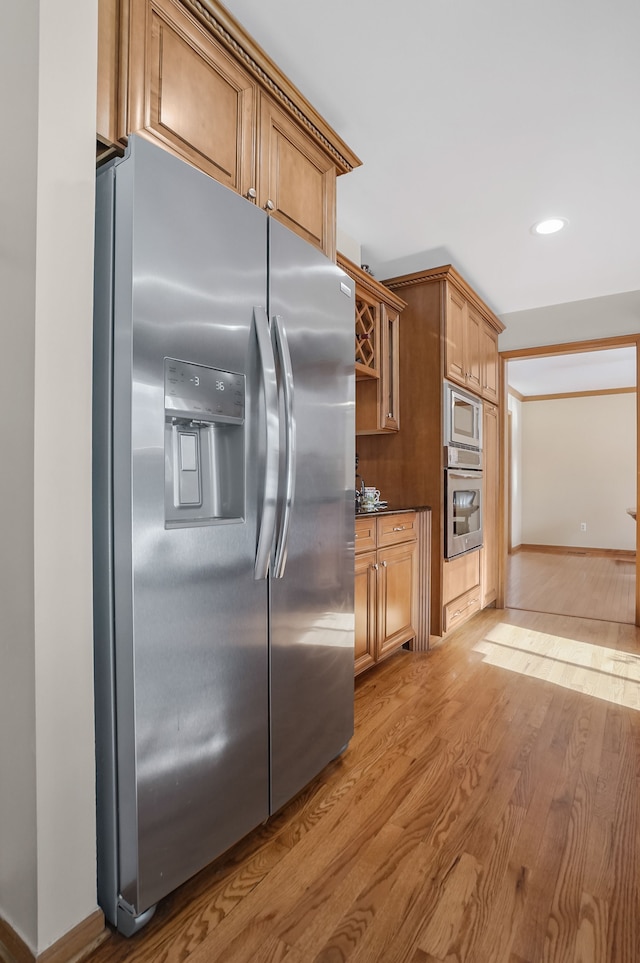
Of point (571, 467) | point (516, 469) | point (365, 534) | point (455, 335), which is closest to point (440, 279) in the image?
point (455, 335)

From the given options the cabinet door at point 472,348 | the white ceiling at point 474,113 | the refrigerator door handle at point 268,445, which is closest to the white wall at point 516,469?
the cabinet door at point 472,348

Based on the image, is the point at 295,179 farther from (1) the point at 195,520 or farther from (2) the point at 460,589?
(2) the point at 460,589

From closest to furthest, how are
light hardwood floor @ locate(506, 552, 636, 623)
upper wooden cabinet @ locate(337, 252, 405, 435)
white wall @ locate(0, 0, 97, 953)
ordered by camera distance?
white wall @ locate(0, 0, 97, 953) → upper wooden cabinet @ locate(337, 252, 405, 435) → light hardwood floor @ locate(506, 552, 636, 623)

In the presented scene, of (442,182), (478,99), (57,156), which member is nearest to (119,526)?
(57,156)

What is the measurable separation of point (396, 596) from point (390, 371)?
145 cm

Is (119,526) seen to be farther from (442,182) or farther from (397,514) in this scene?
(442,182)

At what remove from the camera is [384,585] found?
281 cm

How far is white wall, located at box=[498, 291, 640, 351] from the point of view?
3.95 metres

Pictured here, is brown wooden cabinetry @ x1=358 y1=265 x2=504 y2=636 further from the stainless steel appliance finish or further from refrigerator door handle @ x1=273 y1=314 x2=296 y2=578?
refrigerator door handle @ x1=273 y1=314 x2=296 y2=578

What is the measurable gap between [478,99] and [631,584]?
494cm

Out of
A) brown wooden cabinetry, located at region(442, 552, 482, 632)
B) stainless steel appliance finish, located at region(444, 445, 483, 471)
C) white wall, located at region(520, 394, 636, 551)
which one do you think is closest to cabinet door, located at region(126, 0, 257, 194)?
stainless steel appliance finish, located at region(444, 445, 483, 471)

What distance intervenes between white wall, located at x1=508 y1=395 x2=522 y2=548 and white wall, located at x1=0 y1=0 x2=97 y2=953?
23.7ft

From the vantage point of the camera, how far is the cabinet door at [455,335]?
11.0 feet

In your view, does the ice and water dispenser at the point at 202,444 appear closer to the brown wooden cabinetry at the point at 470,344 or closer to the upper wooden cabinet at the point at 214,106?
the upper wooden cabinet at the point at 214,106
